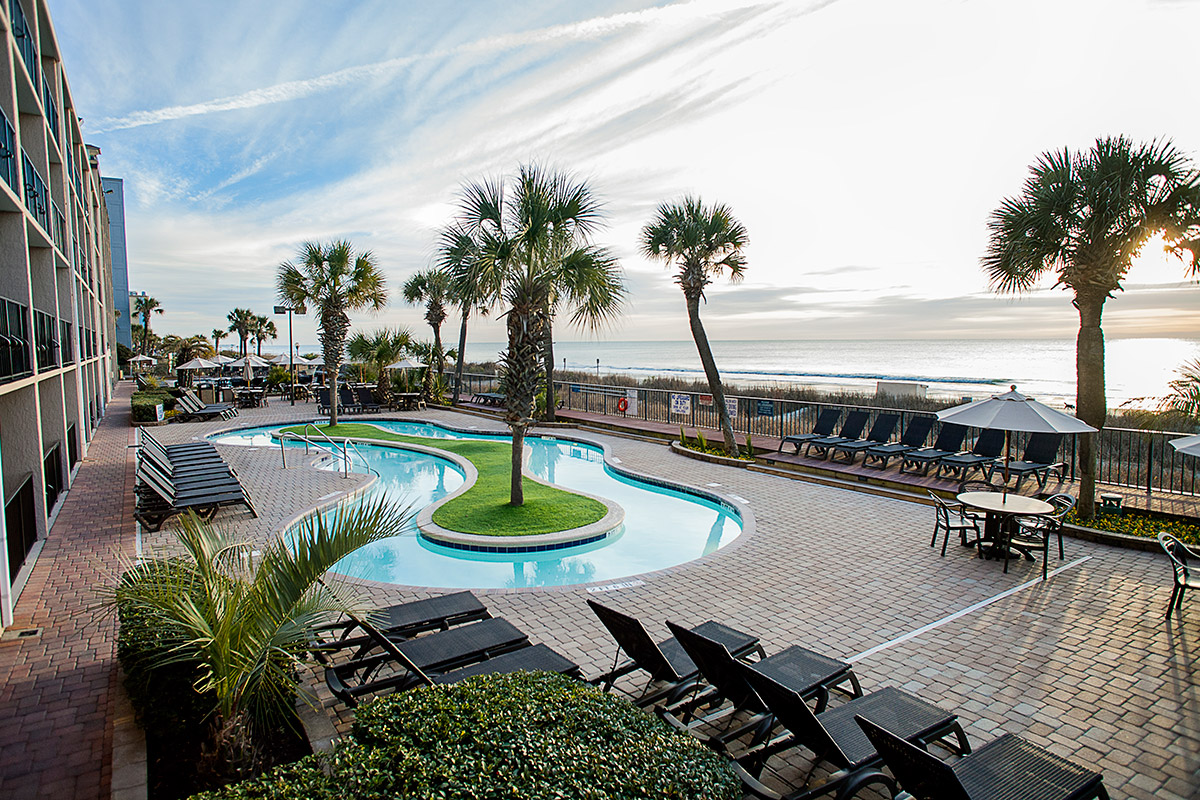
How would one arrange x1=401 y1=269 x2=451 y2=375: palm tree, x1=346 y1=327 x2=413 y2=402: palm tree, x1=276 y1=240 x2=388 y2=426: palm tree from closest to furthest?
1. x1=276 y1=240 x2=388 y2=426: palm tree
2. x1=346 y1=327 x2=413 y2=402: palm tree
3. x1=401 y1=269 x2=451 y2=375: palm tree

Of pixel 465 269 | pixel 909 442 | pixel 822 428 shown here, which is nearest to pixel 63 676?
pixel 465 269

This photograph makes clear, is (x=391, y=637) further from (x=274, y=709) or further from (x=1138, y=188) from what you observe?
(x=1138, y=188)

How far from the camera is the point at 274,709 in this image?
3.80 m

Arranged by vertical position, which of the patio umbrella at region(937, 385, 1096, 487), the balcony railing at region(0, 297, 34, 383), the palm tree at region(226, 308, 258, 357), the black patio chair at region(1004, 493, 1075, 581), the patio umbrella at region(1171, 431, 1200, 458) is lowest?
the black patio chair at region(1004, 493, 1075, 581)

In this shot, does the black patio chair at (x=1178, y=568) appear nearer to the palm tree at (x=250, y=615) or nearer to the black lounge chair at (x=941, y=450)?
the black lounge chair at (x=941, y=450)

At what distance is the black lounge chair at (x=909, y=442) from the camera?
462 inches

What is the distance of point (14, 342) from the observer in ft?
25.1

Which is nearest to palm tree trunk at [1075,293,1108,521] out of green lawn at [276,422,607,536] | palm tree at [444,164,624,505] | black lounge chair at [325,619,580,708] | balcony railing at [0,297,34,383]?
palm tree at [444,164,624,505]

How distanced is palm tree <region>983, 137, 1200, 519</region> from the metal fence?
5.62 ft

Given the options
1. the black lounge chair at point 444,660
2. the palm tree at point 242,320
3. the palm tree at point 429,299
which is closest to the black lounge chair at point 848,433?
the black lounge chair at point 444,660

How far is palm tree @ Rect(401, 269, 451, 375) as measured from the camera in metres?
26.8

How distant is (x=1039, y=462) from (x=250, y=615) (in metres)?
11.5

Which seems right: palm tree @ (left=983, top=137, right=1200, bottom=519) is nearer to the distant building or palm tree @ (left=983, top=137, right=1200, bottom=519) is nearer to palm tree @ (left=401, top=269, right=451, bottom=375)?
palm tree @ (left=401, top=269, right=451, bottom=375)

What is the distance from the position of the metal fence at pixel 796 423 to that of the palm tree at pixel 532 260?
19.6 ft
